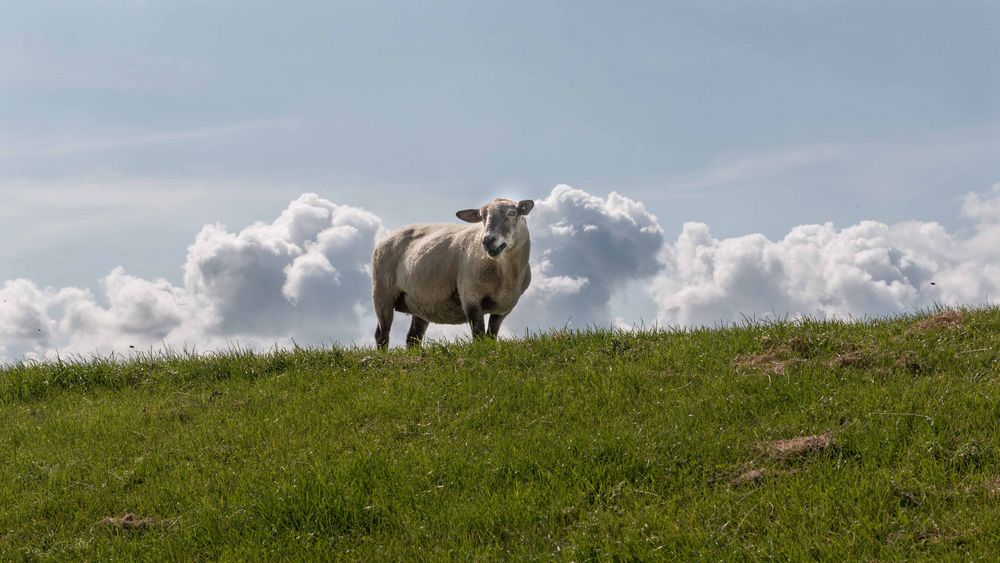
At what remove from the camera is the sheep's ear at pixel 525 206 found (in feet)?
55.7

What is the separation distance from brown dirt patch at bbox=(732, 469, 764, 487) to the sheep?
26.1 ft

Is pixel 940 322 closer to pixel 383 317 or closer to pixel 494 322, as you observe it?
pixel 494 322

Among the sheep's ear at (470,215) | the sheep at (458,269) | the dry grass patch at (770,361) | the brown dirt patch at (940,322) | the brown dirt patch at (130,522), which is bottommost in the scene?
the brown dirt patch at (130,522)

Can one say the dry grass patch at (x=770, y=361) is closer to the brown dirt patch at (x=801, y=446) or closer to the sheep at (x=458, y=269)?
the brown dirt patch at (x=801, y=446)

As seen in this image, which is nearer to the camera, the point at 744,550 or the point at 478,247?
the point at 744,550

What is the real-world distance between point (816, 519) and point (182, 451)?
6.74 metres

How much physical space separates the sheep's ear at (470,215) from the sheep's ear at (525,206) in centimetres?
68

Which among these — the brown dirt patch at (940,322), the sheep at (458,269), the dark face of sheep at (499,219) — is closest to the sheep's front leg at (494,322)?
the sheep at (458,269)

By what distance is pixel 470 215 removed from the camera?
56.5ft

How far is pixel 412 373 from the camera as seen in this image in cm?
1276

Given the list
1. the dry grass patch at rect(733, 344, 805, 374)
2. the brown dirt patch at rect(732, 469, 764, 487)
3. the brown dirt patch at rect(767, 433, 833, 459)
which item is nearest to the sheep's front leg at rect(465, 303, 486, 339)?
the dry grass patch at rect(733, 344, 805, 374)

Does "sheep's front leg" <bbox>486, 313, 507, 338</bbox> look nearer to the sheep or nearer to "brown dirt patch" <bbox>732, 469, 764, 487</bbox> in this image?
the sheep

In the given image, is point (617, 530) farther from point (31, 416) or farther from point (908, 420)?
point (31, 416)

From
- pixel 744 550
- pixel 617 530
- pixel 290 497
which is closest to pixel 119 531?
pixel 290 497
